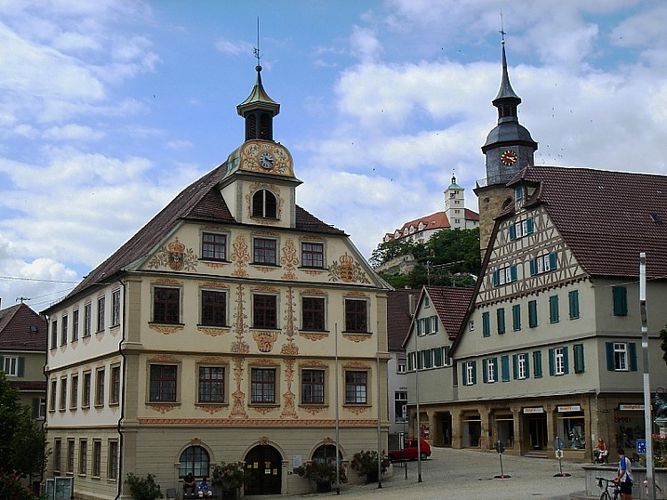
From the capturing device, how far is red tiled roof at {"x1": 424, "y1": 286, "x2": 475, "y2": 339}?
68562 mm

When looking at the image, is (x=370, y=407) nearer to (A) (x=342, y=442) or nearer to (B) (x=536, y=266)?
(A) (x=342, y=442)

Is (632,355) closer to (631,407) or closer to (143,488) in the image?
(631,407)

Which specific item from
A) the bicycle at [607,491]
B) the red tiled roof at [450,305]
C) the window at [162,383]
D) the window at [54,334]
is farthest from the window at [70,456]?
the bicycle at [607,491]

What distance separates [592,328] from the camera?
52031 mm

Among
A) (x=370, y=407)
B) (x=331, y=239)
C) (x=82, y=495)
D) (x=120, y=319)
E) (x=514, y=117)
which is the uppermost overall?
(x=514, y=117)

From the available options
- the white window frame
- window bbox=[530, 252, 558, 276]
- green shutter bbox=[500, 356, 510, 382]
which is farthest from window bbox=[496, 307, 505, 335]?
the white window frame

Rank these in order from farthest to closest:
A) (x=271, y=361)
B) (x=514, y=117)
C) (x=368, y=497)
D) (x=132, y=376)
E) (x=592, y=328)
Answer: (x=514, y=117) → (x=592, y=328) → (x=271, y=361) → (x=132, y=376) → (x=368, y=497)

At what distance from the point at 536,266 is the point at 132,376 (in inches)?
981

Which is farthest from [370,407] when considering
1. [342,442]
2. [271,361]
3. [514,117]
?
[514,117]

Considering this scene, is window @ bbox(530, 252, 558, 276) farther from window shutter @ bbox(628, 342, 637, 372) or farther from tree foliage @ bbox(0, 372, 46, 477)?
tree foliage @ bbox(0, 372, 46, 477)

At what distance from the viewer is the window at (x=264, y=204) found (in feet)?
153

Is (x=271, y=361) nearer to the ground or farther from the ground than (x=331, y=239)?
nearer to the ground

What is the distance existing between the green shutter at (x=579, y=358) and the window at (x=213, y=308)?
19.1 m

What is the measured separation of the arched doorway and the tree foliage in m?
10.8
